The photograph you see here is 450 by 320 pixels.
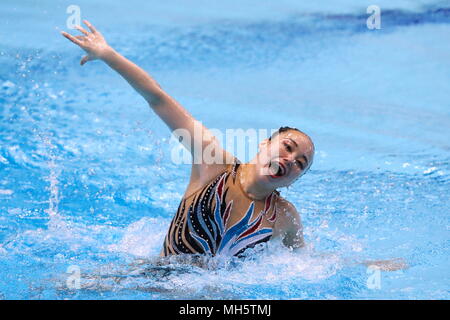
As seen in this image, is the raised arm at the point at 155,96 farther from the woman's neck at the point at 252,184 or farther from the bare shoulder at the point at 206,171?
the woman's neck at the point at 252,184

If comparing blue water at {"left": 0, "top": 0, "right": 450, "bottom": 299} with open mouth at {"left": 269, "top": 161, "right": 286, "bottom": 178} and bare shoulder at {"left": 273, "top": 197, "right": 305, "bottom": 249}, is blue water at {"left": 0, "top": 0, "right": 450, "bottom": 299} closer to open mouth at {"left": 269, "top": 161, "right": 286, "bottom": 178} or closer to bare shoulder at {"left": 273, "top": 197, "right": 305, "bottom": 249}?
bare shoulder at {"left": 273, "top": 197, "right": 305, "bottom": 249}

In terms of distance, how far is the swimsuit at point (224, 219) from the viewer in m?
3.02

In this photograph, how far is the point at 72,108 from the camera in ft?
18.3

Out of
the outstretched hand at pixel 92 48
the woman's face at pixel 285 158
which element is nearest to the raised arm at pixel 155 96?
the outstretched hand at pixel 92 48

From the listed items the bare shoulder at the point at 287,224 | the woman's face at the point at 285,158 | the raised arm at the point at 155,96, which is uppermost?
the raised arm at the point at 155,96

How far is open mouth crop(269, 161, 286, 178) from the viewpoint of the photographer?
285 cm

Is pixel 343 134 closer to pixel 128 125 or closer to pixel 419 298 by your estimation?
pixel 128 125

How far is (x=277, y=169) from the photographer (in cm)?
285

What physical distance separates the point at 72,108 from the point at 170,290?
9.58ft

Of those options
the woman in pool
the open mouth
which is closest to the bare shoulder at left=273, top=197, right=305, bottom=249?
the woman in pool

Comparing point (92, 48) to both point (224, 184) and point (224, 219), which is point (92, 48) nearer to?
point (224, 184)

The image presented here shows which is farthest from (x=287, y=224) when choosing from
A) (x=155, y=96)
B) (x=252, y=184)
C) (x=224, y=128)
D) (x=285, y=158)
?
(x=224, y=128)

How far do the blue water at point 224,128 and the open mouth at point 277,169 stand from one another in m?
0.39

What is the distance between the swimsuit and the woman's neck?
0.06 feet
